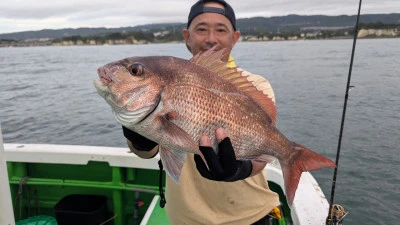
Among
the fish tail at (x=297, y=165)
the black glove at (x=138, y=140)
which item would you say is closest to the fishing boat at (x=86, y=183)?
the fish tail at (x=297, y=165)

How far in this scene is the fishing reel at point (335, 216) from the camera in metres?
2.91

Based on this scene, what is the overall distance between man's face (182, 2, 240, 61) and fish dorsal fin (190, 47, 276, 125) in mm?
569

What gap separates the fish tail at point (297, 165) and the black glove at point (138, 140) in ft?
2.91

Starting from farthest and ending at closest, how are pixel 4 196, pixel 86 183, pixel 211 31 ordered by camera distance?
pixel 86 183
pixel 211 31
pixel 4 196

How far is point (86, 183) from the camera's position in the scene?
14.5ft

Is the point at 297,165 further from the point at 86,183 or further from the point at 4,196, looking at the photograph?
the point at 86,183

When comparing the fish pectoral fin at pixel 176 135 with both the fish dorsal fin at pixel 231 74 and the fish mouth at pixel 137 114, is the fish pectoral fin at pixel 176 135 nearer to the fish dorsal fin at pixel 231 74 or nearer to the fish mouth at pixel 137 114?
the fish mouth at pixel 137 114

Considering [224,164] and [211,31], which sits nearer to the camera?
[224,164]

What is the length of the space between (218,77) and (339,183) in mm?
8711

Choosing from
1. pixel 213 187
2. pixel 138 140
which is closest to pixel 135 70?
pixel 138 140

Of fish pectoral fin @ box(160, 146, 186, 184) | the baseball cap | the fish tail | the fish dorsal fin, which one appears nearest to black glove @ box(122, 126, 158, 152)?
fish pectoral fin @ box(160, 146, 186, 184)

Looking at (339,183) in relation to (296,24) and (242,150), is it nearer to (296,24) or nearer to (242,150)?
(242,150)

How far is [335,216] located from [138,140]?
6.19ft

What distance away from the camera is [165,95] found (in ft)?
5.81
